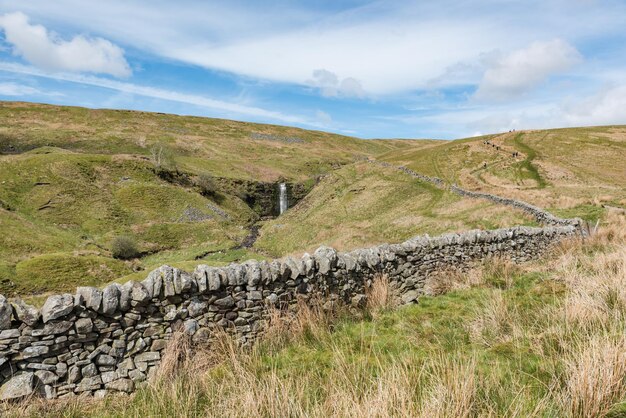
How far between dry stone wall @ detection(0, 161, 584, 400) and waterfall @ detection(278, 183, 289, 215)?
214ft

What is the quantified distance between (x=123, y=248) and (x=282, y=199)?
127 feet

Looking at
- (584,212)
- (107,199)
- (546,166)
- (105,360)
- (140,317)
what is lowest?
(107,199)

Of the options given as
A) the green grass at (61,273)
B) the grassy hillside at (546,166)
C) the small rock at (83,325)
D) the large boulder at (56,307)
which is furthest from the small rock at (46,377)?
the grassy hillside at (546,166)

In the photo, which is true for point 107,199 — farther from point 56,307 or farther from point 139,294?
point 56,307

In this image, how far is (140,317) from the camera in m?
7.06

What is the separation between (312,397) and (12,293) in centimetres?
3240

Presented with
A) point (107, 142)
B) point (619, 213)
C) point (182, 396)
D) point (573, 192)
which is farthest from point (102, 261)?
point (107, 142)

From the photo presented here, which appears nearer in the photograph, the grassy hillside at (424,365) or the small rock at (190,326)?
the grassy hillside at (424,365)

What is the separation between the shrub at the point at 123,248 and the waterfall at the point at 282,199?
34.2m

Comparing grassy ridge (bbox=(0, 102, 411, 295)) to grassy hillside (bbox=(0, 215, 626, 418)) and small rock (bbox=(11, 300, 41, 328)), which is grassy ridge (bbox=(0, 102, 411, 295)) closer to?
small rock (bbox=(11, 300, 41, 328))

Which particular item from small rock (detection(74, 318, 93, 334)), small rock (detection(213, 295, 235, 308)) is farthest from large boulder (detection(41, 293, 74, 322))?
small rock (detection(213, 295, 235, 308))

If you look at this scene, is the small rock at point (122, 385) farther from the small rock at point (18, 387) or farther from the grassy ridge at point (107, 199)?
the grassy ridge at point (107, 199)

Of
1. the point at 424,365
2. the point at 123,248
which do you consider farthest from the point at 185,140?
the point at 424,365

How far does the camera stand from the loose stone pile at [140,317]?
6098mm
